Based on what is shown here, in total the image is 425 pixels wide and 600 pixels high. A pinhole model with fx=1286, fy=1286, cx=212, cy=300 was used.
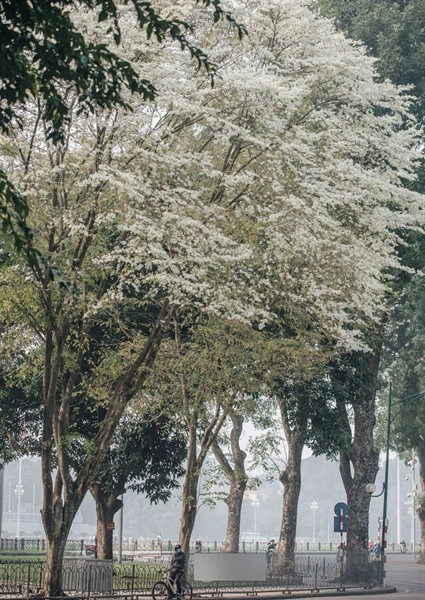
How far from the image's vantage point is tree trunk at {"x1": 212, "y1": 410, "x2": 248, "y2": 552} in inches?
2013

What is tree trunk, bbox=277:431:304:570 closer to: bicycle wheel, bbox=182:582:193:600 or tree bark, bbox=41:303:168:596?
bicycle wheel, bbox=182:582:193:600

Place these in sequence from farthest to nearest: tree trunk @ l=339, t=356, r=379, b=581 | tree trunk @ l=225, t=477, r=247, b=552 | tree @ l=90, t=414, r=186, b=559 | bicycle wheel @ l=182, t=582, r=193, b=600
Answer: tree trunk @ l=225, t=477, r=247, b=552
tree trunk @ l=339, t=356, r=379, b=581
tree @ l=90, t=414, r=186, b=559
bicycle wheel @ l=182, t=582, r=193, b=600

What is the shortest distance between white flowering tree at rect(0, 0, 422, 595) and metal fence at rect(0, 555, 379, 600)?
4.29 metres

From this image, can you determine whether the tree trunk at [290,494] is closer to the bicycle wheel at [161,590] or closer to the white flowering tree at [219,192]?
the bicycle wheel at [161,590]

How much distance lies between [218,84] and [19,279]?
234 inches

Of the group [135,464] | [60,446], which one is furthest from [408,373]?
[60,446]

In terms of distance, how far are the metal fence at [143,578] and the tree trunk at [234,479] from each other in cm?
385

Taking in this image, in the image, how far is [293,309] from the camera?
30.8m

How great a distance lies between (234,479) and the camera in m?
52.5

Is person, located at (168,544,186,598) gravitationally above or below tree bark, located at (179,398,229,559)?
below

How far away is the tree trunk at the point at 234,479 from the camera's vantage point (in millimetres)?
51125

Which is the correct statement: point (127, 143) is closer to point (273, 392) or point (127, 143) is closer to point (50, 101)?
Answer: point (50, 101)

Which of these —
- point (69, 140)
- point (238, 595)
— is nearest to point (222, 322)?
point (69, 140)

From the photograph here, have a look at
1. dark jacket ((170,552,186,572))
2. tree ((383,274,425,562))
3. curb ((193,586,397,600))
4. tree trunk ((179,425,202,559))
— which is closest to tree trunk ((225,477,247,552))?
curb ((193,586,397,600))
